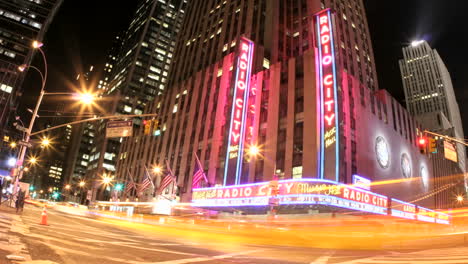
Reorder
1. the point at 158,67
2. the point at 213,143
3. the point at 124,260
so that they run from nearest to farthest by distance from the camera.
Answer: the point at 124,260 < the point at 213,143 < the point at 158,67

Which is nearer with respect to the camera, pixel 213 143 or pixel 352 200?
pixel 352 200

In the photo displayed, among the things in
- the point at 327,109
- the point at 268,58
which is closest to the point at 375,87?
the point at 268,58

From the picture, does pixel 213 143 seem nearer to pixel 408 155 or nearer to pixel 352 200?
pixel 352 200

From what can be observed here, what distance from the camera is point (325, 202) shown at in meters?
26.9

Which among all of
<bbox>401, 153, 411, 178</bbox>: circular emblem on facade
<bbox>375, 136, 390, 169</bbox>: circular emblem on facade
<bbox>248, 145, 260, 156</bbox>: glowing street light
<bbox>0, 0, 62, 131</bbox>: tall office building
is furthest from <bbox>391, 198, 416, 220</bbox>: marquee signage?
<bbox>0, 0, 62, 131</bbox>: tall office building

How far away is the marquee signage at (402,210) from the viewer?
34.4m

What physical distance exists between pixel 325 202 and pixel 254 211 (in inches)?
463

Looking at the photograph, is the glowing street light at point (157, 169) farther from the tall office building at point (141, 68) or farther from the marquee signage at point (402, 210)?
the tall office building at point (141, 68)

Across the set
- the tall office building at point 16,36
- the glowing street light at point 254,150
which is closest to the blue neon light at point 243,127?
the glowing street light at point 254,150

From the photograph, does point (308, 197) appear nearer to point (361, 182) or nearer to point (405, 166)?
point (361, 182)

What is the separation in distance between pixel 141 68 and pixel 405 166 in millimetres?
107629

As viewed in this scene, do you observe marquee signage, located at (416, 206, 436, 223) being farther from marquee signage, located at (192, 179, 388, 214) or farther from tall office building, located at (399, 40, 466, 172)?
tall office building, located at (399, 40, 466, 172)

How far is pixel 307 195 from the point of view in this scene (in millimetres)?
27453

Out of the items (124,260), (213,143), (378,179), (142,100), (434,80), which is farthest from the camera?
(434,80)
